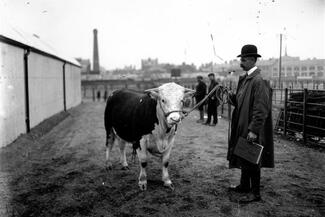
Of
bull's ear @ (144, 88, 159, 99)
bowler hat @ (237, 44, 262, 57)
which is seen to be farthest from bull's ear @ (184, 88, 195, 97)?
bowler hat @ (237, 44, 262, 57)

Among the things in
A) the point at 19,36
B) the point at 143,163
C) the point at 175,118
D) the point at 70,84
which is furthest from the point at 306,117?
the point at 70,84

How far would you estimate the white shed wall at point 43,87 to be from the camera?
445 inches

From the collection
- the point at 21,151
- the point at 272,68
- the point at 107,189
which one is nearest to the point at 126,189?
the point at 107,189

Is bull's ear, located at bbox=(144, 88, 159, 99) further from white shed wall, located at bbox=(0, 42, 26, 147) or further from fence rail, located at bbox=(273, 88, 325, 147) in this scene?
fence rail, located at bbox=(273, 88, 325, 147)

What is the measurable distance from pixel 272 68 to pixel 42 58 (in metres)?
86.8

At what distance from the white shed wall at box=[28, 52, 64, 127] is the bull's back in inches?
219

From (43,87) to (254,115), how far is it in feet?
35.9

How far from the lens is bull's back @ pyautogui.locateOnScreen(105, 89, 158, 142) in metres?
5.20

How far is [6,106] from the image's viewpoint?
8.51m

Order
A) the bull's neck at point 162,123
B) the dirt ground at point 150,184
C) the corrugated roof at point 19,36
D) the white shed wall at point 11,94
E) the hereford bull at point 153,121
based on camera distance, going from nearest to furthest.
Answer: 1. the dirt ground at point 150,184
2. the hereford bull at point 153,121
3. the bull's neck at point 162,123
4. the white shed wall at point 11,94
5. the corrugated roof at point 19,36

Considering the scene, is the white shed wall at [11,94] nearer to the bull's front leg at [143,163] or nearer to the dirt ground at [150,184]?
the dirt ground at [150,184]

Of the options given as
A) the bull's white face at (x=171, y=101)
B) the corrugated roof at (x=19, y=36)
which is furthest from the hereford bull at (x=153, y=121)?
the corrugated roof at (x=19, y=36)

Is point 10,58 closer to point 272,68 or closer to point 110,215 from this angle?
point 110,215

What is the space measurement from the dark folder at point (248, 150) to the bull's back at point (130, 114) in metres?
1.40
